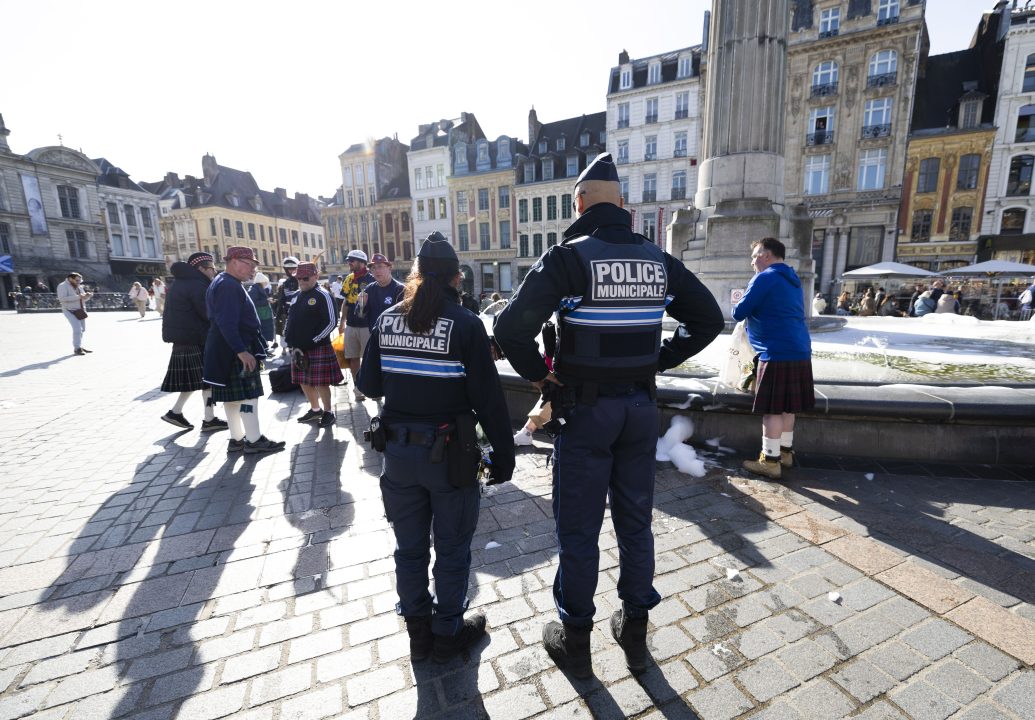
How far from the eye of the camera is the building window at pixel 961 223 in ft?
92.6

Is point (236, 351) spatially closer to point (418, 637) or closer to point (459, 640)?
point (418, 637)

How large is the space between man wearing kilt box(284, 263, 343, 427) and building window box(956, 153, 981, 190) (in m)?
36.3

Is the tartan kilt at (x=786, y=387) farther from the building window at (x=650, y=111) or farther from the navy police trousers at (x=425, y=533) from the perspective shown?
the building window at (x=650, y=111)

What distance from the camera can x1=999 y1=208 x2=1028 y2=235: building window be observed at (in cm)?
2750

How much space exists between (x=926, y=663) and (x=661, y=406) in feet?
8.84

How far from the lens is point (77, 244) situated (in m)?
41.2

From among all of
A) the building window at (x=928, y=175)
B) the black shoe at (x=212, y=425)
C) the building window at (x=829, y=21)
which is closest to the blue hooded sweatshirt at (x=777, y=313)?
the black shoe at (x=212, y=425)

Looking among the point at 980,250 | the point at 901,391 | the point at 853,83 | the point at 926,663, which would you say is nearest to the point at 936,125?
the point at 853,83

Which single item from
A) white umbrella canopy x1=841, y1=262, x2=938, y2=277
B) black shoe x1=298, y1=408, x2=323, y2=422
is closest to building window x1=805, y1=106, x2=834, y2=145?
white umbrella canopy x1=841, y1=262, x2=938, y2=277

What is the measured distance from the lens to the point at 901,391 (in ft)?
14.2

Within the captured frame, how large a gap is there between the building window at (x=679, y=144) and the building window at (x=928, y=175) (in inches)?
542

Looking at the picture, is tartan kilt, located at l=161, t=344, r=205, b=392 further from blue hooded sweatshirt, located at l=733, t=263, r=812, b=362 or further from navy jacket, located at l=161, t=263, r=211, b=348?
blue hooded sweatshirt, located at l=733, t=263, r=812, b=362

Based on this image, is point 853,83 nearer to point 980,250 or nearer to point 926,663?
point 980,250

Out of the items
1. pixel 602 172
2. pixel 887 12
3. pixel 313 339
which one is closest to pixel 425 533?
pixel 602 172
